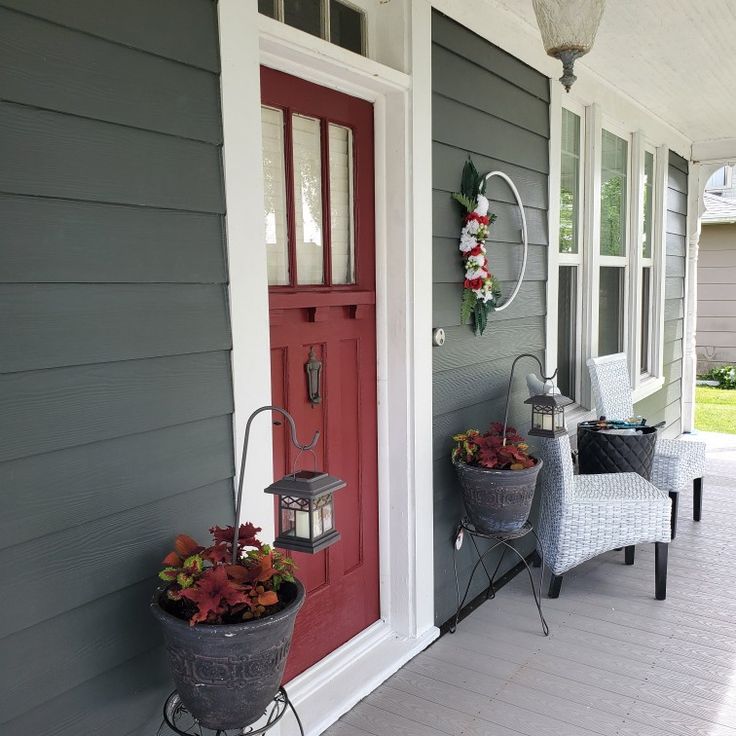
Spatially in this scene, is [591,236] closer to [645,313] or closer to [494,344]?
[494,344]

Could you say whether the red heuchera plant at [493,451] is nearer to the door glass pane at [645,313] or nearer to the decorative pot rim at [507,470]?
the decorative pot rim at [507,470]

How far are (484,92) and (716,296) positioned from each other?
867cm

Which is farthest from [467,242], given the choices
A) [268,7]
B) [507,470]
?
[268,7]

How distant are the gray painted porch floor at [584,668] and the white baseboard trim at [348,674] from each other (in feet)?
0.12

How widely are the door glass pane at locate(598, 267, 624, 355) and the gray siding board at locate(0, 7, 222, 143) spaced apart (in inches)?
137

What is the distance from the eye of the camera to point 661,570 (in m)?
3.26

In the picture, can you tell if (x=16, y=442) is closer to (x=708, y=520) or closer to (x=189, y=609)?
(x=189, y=609)

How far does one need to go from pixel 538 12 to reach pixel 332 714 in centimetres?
217

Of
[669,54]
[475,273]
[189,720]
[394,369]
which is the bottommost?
[189,720]

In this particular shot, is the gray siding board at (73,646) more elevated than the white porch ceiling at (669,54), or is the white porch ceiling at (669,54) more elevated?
the white porch ceiling at (669,54)

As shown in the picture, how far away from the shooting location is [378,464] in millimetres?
2803

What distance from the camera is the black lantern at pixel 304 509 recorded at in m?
1.59

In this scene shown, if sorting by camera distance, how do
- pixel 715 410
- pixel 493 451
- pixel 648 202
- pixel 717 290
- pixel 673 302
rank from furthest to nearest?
pixel 717 290
pixel 715 410
pixel 673 302
pixel 648 202
pixel 493 451

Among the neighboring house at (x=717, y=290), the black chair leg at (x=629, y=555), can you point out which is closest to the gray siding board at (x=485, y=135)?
the black chair leg at (x=629, y=555)
